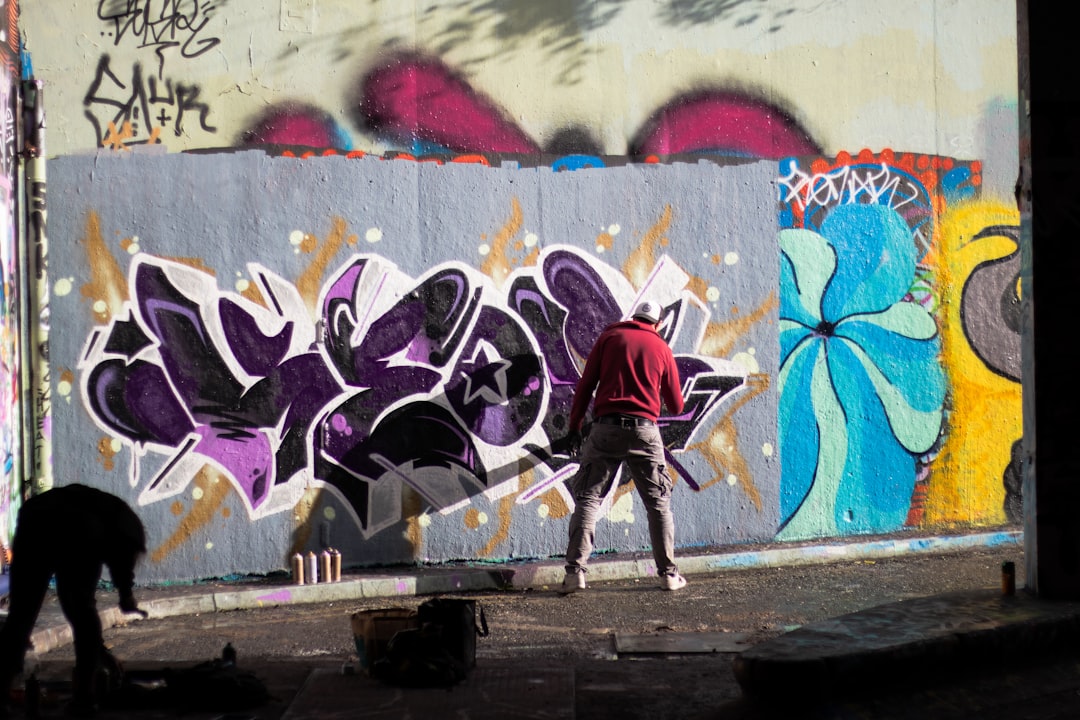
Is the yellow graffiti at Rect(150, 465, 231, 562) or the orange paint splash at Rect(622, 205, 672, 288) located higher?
the orange paint splash at Rect(622, 205, 672, 288)

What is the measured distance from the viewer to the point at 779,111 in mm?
9219

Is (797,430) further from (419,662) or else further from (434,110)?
(419,662)

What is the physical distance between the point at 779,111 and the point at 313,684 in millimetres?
5644

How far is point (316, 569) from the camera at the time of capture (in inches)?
319

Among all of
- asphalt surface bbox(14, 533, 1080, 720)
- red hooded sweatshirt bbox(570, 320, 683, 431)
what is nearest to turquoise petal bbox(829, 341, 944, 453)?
asphalt surface bbox(14, 533, 1080, 720)

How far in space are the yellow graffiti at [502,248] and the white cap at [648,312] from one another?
1.01 metres

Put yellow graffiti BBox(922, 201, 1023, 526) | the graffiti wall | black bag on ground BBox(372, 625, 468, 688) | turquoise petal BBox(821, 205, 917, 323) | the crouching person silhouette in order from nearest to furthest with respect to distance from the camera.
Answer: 1. the crouching person silhouette
2. black bag on ground BBox(372, 625, 468, 688)
3. the graffiti wall
4. turquoise petal BBox(821, 205, 917, 323)
5. yellow graffiti BBox(922, 201, 1023, 526)

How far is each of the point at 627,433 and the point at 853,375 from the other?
2.32 metres

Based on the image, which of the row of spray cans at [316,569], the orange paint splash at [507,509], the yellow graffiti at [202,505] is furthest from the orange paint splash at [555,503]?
the yellow graffiti at [202,505]

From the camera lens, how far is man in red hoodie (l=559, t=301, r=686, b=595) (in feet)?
26.4

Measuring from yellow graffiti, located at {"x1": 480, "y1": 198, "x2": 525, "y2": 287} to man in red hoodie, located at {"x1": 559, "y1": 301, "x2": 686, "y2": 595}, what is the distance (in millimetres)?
952

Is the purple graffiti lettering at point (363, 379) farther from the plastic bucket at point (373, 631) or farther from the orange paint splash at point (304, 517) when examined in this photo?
the plastic bucket at point (373, 631)

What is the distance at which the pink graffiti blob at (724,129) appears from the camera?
898cm

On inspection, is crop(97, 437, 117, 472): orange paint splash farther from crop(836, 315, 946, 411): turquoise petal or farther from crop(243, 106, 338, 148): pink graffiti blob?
crop(836, 315, 946, 411): turquoise petal
